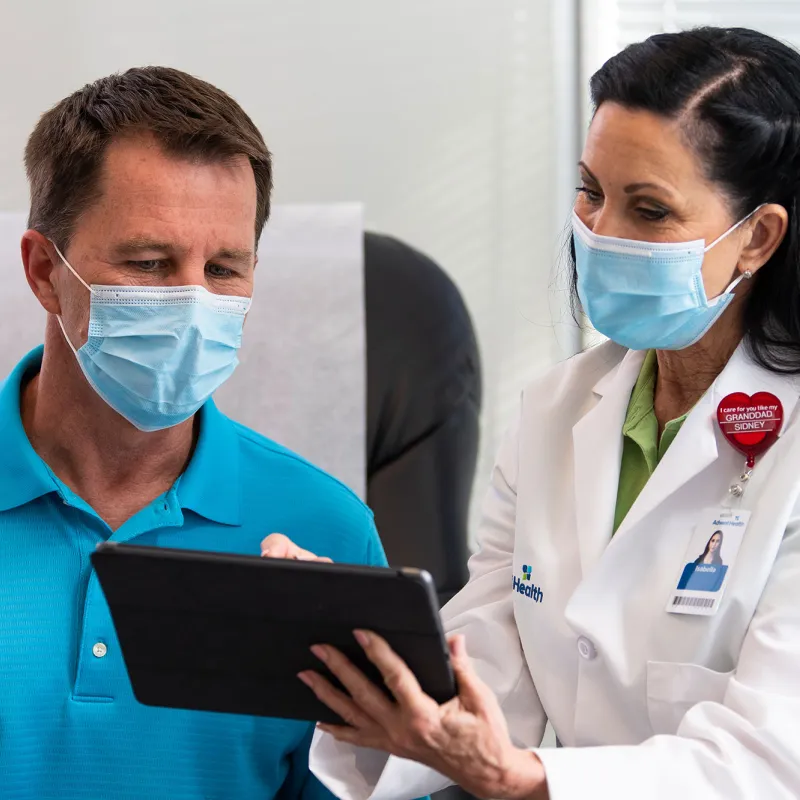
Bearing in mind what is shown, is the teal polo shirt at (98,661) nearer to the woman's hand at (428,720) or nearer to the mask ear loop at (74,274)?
the mask ear loop at (74,274)

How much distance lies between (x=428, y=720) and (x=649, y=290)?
542 millimetres

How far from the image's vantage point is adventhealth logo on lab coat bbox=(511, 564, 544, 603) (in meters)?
1.31

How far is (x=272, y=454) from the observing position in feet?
4.74

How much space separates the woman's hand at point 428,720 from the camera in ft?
3.16

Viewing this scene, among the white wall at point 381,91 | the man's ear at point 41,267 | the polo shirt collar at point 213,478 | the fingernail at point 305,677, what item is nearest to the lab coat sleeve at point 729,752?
the fingernail at point 305,677

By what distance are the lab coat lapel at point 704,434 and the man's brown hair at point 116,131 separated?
1.92 feet

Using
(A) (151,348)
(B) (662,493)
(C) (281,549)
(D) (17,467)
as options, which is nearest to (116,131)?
(A) (151,348)

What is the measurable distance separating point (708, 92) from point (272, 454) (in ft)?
2.18

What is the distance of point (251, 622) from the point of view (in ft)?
3.16

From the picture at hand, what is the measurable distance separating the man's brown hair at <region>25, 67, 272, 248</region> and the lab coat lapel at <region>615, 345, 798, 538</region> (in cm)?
58

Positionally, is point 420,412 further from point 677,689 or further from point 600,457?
point 677,689

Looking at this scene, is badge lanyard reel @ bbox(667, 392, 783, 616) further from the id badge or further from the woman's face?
the woman's face

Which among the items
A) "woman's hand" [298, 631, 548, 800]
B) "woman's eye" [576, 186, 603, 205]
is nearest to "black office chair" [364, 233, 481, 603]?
"woman's eye" [576, 186, 603, 205]

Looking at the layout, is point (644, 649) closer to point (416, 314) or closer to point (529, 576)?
point (529, 576)
